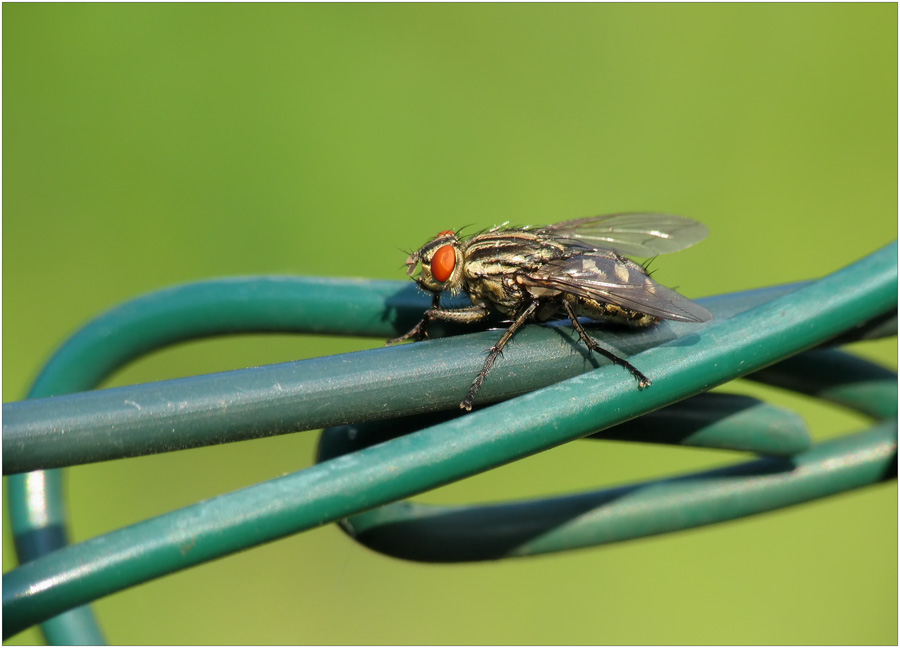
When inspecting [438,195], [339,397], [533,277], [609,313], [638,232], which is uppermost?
[438,195]

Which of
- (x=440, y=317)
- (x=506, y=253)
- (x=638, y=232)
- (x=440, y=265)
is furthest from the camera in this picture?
(x=638, y=232)

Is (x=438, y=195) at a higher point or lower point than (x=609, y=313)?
higher

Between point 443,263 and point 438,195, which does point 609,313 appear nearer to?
point 443,263

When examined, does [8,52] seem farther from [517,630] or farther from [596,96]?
[517,630]

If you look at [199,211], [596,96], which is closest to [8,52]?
[199,211]

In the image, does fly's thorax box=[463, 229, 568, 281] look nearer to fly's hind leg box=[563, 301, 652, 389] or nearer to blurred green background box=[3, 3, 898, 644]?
fly's hind leg box=[563, 301, 652, 389]

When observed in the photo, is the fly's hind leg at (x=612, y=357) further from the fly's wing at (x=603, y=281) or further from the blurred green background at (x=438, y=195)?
the blurred green background at (x=438, y=195)

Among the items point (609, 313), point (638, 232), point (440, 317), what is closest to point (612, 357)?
point (440, 317)
